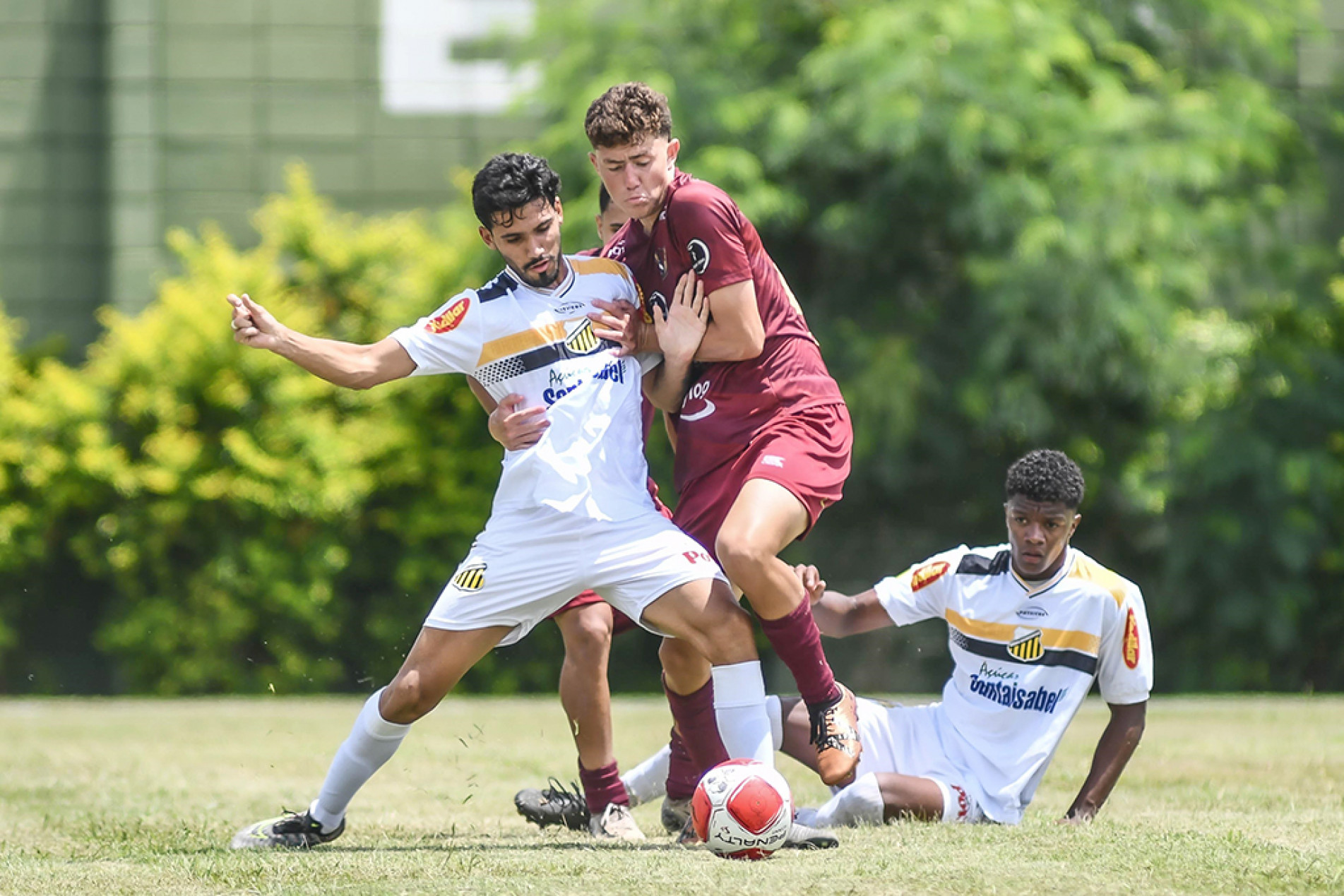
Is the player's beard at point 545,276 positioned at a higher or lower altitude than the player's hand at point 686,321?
higher

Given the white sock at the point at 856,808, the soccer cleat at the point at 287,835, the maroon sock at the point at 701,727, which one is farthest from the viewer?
the white sock at the point at 856,808

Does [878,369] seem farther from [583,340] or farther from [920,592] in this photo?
[583,340]

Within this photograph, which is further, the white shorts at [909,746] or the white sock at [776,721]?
the white sock at [776,721]

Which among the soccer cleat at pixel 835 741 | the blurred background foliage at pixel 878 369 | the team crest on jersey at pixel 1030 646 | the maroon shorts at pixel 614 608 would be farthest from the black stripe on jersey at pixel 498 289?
the blurred background foliage at pixel 878 369

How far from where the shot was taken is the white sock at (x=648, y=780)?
5773 mm

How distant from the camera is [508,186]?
4.69 meters

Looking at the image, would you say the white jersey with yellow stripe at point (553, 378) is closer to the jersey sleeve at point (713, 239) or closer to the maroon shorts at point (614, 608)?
the maroon shorts at point (614, 608)

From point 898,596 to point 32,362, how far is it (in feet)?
31.3

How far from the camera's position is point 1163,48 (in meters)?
12.8

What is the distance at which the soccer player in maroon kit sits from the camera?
15.2 ft

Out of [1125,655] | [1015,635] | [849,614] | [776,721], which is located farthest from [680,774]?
[1125,655]

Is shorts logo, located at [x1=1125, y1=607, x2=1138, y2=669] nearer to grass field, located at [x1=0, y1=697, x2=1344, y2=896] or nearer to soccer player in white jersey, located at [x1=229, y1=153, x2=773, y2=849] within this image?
grass field, located at [x1=0, y1=697, x2=1344, y2=896]

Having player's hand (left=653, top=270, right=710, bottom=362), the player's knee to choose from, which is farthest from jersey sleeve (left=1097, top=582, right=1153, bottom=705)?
the player's knee

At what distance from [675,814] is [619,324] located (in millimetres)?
1795
